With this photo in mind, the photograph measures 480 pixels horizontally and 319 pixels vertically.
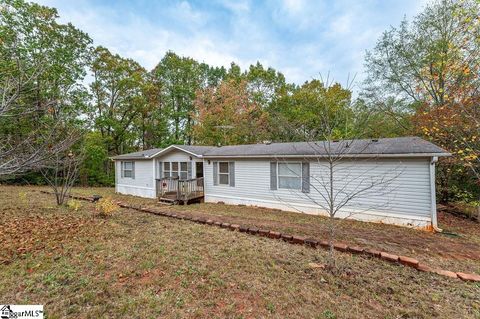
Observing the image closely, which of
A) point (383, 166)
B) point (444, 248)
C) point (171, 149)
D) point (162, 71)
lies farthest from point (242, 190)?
point (162, 71)

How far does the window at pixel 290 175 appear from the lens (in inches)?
357

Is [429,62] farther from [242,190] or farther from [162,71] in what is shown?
[162,71]

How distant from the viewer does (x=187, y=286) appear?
10.7 feet

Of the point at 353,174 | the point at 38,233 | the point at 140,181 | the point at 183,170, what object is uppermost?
the point at 183,170

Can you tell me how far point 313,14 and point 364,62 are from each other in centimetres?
588

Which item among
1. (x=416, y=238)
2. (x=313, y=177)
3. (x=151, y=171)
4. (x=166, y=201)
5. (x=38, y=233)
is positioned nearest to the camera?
(x=38, y=233)

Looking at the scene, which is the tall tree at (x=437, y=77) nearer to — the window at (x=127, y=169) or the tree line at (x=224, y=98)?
the tree line at (x=224, y=98)

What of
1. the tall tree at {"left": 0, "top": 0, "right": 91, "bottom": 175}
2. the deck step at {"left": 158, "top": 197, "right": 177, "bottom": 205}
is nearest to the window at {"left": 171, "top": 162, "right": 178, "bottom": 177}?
the deck step at {"left": 158, "top": 197, "right": 177, "bottom": 205}

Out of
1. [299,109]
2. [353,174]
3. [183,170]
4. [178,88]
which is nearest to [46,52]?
[178,88]

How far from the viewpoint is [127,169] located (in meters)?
15.0

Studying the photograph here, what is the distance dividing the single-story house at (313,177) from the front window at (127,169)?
27 centimetres

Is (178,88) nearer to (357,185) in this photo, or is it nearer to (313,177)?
(313,177)

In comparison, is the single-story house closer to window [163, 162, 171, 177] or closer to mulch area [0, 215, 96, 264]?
window [163, 162, 171, 177]

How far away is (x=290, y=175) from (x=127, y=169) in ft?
36.7
